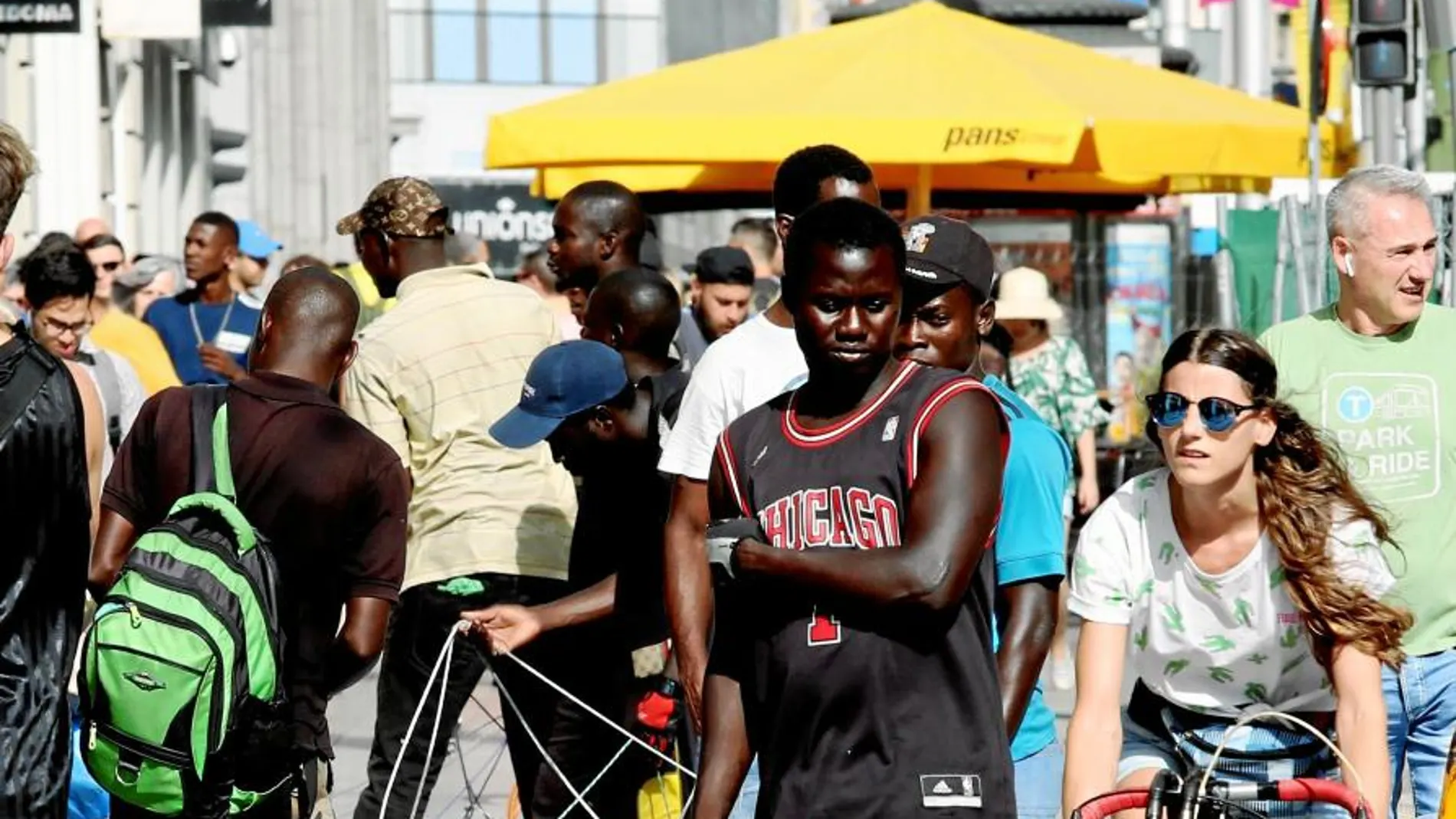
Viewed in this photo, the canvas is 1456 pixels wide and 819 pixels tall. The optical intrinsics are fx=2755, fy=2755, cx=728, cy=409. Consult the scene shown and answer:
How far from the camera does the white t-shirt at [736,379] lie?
18.5 ft

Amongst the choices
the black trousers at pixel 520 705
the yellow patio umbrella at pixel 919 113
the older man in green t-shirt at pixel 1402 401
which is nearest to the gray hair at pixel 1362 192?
the older man in green t-shirt at pixel 1402 401

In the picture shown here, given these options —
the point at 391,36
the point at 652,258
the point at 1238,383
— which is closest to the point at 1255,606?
the point at 1238,383

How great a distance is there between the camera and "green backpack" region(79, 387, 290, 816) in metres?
4.88

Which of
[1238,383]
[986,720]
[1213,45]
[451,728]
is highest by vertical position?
[1213,45]

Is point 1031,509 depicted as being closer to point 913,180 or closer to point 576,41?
point 913,180

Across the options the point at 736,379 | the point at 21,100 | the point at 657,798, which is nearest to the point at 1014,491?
the point at 736,379

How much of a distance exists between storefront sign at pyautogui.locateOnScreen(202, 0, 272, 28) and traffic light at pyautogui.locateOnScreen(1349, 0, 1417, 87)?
12.9m

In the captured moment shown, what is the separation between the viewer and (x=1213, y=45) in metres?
37.9

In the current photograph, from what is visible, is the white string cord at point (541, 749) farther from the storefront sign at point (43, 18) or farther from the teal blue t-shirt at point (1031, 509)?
the storefront sign at point (43, 18)

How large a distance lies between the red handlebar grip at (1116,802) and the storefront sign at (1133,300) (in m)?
13.1

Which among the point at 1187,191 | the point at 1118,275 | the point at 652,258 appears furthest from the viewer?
the point at 1118,275

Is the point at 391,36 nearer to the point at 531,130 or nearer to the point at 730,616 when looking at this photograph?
the point at 531,130

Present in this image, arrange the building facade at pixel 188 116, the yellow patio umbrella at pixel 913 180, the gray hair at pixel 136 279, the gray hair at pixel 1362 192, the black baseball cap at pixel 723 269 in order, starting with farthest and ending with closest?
the building facade at pixel 188 116
the gray hair at pixel 136 279
the yellow patio umbrella at pixel 913 180
the black baseball cap at pixel 723 269
the gray hair at pixel 1362 192

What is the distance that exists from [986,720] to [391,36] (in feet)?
200
